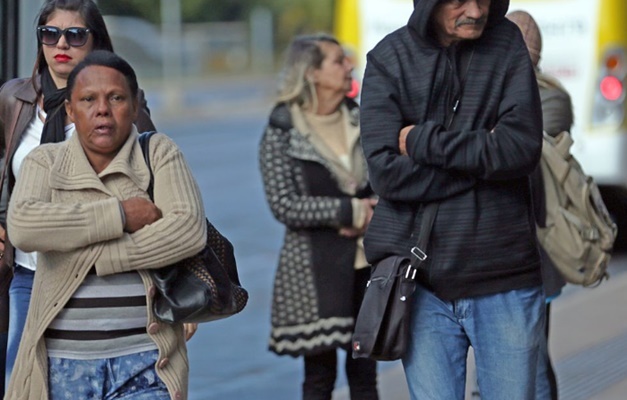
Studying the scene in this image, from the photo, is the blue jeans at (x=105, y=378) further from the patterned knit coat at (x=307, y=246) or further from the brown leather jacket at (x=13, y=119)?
the patterned knit coat at (x=307, y=246)

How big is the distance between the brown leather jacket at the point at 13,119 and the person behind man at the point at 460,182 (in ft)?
2.95

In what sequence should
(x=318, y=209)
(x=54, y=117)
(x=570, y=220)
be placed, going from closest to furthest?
(x=54, y=117)
(x=570, y=220)
(x=318, y=209)

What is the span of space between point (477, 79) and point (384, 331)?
2.51 feet

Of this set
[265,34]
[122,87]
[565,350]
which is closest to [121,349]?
[122,87]

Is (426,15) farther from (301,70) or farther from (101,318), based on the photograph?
(301,70)

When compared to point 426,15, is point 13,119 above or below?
below

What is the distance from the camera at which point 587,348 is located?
27.8 feet

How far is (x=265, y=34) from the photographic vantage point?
51594mm

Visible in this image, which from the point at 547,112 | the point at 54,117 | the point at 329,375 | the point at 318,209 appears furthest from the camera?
the point at 329,375

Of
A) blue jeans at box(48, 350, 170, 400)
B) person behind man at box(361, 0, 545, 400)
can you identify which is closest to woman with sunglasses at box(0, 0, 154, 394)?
blue jeans at box(48, 350, 170, 400)

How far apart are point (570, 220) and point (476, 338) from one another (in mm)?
1238

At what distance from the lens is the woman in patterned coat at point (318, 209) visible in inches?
221

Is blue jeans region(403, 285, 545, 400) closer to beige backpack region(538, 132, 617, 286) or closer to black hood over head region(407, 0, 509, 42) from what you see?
black hood over head region(407, 0, 509, 42)

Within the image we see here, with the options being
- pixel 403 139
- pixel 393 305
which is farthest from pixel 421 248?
pixel 403 139
